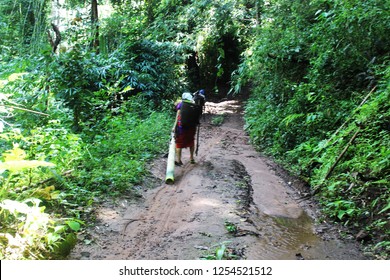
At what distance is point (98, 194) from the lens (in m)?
5.04

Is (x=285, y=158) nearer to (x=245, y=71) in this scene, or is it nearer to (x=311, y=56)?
(x=311, y=56)

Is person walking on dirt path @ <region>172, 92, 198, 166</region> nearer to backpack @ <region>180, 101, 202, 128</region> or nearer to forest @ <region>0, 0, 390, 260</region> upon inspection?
backpack @ <region>180, 101, 202, 128</region>

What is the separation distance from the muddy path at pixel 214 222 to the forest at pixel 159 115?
26cm

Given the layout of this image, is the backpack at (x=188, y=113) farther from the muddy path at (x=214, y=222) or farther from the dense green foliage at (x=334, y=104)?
the dense green foliage at (x=334, y=104)

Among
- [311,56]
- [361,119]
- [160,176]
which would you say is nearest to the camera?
[361,119]

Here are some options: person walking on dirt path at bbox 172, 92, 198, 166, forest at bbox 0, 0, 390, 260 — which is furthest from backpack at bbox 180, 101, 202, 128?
forest at bbox 0, 0, 390, 260

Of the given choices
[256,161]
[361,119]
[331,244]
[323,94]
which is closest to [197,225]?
[331,244]

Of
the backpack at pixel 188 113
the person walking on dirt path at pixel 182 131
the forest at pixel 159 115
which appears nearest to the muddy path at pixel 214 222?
the forest at pixel 159 115

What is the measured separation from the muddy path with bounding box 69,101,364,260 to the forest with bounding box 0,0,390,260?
0.86 feet

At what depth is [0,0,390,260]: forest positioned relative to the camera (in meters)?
4.06

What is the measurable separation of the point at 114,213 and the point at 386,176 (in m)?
3.74

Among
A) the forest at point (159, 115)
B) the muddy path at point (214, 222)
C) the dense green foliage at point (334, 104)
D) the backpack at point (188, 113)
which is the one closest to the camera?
the muddy path at point (214, 222)

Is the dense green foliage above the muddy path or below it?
above

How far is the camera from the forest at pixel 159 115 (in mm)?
4062
